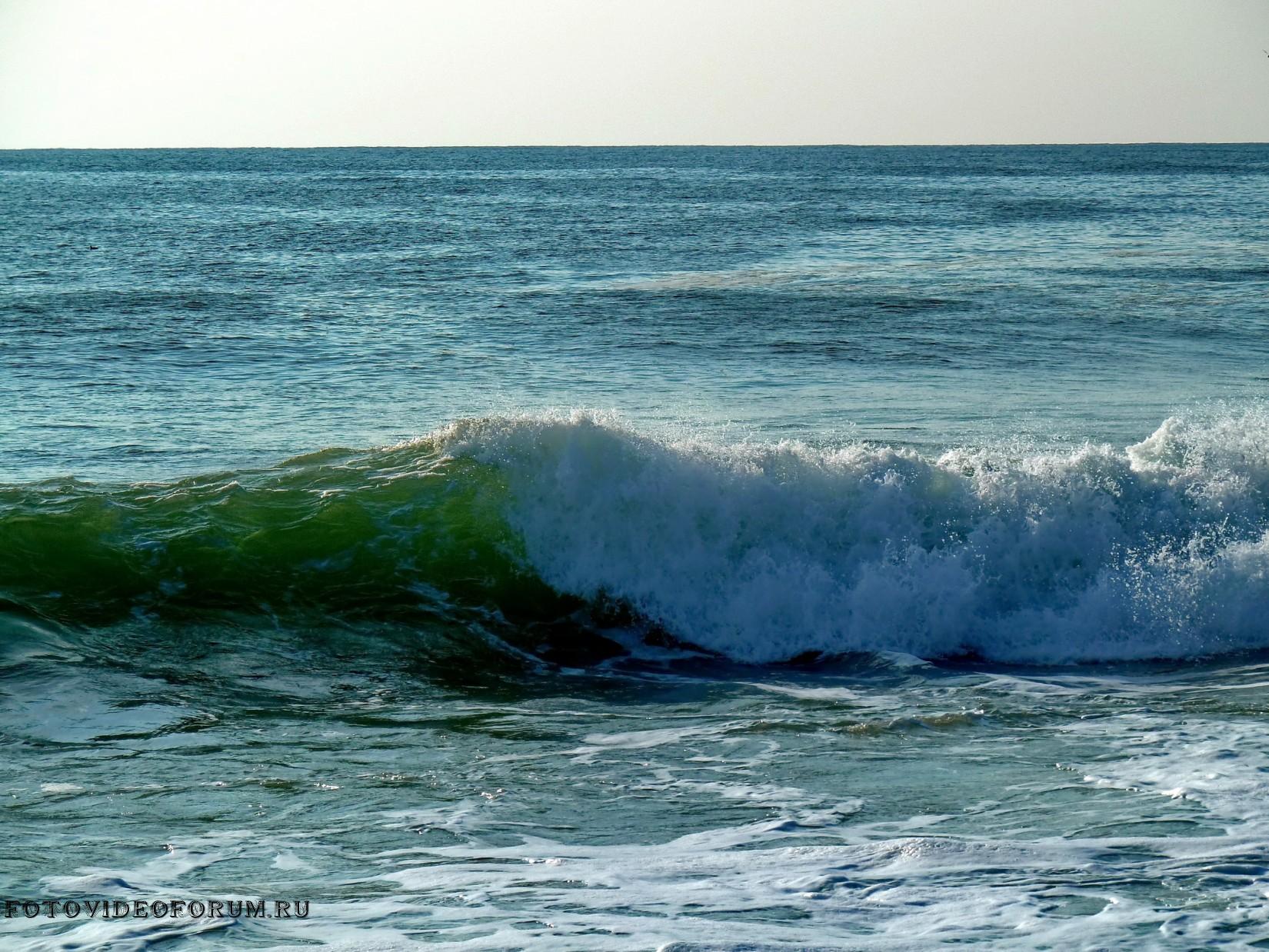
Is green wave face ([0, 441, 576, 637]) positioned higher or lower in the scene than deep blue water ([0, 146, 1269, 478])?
lower

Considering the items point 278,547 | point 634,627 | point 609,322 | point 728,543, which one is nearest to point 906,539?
point 728,543

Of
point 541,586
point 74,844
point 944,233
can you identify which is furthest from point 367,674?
point 944,233

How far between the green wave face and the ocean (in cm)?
4

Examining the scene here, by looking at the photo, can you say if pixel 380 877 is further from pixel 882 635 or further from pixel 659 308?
pixel 659 308

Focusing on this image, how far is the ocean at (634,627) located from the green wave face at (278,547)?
1.5 inches

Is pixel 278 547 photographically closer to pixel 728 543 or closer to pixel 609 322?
pixel 728 543

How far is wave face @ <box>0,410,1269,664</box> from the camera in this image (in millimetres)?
9117

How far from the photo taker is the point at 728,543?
10.0 metres

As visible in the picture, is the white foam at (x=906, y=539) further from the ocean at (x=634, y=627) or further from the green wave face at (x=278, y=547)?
the green wave face at (x=278, y=547)

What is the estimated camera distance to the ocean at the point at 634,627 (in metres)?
4.77

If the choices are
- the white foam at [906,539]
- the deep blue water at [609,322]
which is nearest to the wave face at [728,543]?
the white foam at [906,539]

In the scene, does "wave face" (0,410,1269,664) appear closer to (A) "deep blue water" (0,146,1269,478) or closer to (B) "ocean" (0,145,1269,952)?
(B) "ocean" (0,145,1269,952)

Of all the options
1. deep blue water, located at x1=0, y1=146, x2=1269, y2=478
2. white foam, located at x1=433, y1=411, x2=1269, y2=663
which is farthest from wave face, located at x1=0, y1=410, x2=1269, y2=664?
deep blue water, located at x1=0, y1=146, x2=1269, y2=478

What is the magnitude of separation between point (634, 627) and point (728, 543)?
3.76 ft
